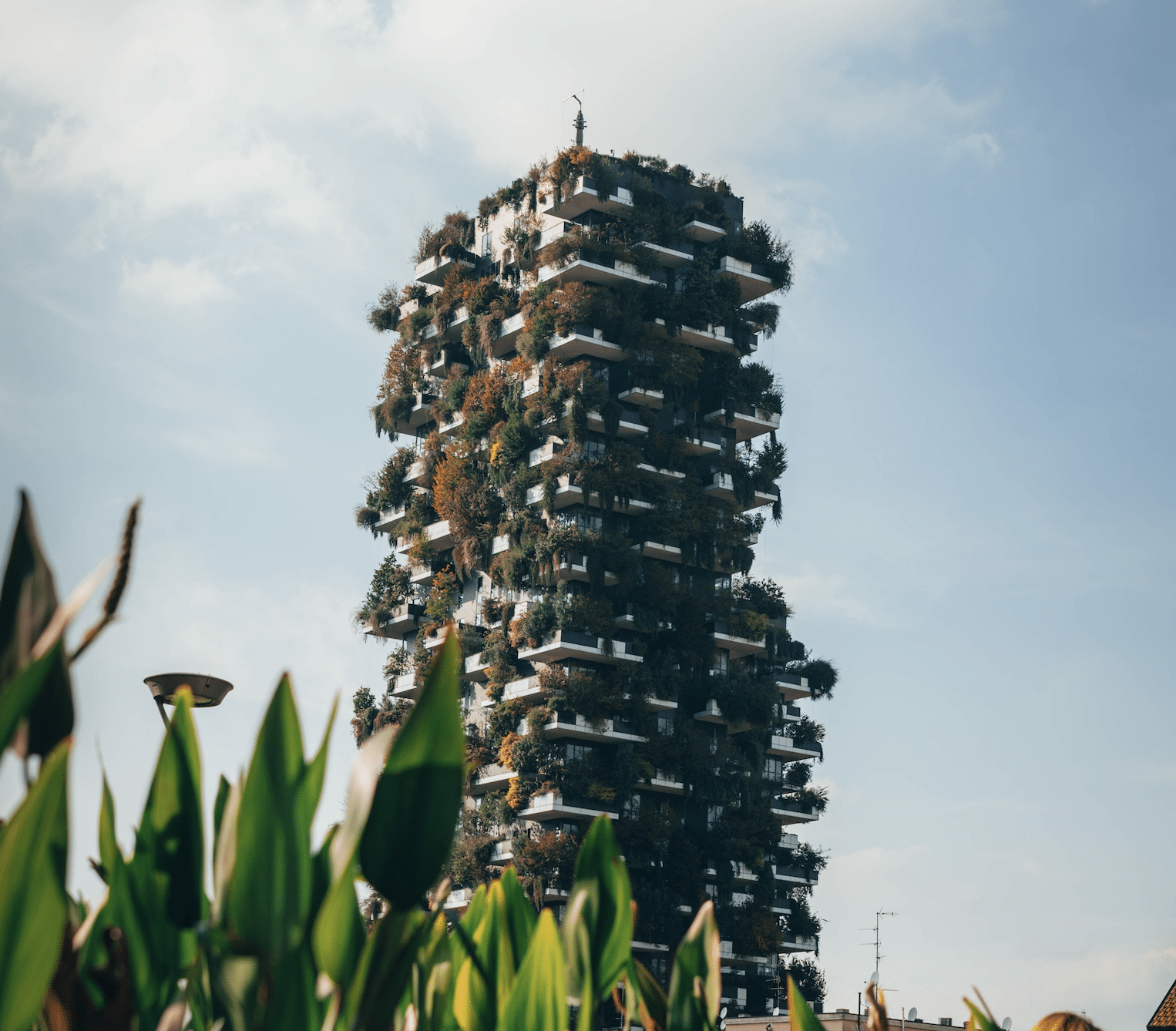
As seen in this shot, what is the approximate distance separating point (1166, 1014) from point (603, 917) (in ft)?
111

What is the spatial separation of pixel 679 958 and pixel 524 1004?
441mm

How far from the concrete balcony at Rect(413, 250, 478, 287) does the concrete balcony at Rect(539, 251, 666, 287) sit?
4.19 m

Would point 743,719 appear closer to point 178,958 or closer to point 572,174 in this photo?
point 572,174

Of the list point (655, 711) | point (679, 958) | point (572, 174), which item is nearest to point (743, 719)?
point (655, 711)

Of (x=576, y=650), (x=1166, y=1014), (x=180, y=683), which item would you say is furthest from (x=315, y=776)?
(x=576, y=650)

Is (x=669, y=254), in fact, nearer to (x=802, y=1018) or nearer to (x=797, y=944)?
(x=797, y=944)

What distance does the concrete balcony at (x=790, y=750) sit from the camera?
4297 centimetres

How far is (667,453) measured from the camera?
42219 millimetres

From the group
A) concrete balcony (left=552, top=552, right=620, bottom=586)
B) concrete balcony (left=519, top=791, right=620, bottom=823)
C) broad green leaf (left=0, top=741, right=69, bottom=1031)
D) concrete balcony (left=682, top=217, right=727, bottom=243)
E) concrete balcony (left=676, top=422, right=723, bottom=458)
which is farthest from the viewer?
concrete balcony (left=682, top=217, right=727, bottom=243)

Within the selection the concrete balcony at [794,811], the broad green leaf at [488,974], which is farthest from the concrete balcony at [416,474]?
the broad green leaf at [488,974]

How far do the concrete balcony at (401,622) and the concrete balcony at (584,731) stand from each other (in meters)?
7.59

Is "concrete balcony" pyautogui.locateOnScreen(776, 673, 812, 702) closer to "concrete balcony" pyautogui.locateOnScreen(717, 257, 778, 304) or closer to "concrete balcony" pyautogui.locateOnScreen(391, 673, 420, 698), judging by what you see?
"concrete balcony" pyautogui.locateOnScreen(391, 673, 420, 698)

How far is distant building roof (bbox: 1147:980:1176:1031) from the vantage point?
3144 cm

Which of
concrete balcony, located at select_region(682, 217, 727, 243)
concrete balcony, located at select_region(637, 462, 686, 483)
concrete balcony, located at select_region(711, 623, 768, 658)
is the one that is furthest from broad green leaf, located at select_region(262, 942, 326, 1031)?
concrete balcony, located at select_region(682, 217, 727, 243)
